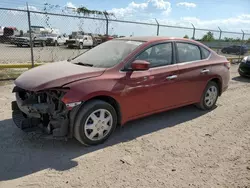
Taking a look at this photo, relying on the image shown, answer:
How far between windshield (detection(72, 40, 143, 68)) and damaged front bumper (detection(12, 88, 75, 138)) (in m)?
0.96

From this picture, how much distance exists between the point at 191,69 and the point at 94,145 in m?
2.52

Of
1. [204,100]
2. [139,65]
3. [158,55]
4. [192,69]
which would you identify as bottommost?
[204,100]

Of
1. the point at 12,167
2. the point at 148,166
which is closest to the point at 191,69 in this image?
the point at 148,166

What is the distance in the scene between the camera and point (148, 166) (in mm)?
3197

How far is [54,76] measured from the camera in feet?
11.5

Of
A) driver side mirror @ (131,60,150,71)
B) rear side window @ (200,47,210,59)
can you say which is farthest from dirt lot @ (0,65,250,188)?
rear side window @ (200,47,210,59)

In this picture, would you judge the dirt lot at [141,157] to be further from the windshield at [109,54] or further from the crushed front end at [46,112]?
the windshield at [109,54]

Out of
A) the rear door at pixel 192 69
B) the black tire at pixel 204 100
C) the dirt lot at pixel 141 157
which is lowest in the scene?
the dirt lot at pixel 141 157

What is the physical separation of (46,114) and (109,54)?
1524 millimetres

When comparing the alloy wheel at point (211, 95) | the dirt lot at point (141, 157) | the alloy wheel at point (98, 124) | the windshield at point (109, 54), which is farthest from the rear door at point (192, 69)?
the alloy wheel at point (98, 124)

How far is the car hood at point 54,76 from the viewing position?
11.0 feet

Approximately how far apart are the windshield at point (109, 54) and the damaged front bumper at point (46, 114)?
0.96m

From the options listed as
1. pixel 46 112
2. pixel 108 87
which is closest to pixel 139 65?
pixel 108 87

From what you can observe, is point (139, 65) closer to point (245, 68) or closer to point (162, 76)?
point (162, 76)
